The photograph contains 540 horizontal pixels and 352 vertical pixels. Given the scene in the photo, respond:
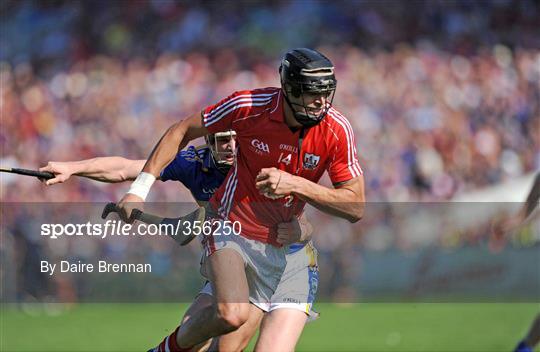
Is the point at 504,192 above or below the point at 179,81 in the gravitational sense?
below

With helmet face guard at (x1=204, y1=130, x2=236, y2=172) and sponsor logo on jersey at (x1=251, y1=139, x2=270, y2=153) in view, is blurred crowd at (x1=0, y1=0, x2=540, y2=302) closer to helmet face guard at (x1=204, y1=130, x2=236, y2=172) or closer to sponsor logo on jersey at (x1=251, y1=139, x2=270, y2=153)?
helmet face guard at (x1=204, y1=130, x2=236, y2=172)

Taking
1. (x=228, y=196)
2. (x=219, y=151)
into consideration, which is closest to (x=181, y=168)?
(x=219, y=151)

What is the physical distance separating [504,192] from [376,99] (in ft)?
8.47

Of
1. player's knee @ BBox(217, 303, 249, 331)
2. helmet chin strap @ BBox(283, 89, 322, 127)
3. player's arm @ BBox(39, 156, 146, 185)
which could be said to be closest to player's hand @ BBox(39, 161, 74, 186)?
player's arm @ BBox(39, 156, 146, 185)

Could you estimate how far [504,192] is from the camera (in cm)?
1539

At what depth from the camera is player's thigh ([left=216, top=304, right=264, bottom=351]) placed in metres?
6.33

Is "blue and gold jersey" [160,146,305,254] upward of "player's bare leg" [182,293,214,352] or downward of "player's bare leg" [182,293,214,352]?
upward

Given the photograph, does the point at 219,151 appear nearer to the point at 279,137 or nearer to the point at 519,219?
the point at 279,137

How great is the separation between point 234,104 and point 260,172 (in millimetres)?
523

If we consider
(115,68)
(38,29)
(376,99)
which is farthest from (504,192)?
(38,29)

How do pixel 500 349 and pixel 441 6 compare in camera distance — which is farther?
pixel 441 6

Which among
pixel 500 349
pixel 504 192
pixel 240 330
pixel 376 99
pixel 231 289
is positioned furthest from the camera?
pixel 376 99

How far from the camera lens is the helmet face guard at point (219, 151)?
6469mm

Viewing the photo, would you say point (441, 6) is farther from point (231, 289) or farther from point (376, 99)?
point (231, 289)
